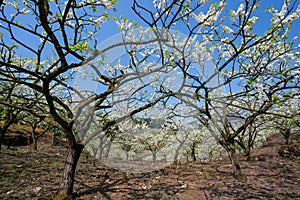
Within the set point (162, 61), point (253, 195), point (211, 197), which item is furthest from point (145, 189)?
point (162, 61)

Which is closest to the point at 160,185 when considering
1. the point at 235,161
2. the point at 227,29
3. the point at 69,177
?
the point at 235,161

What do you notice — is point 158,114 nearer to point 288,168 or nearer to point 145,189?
point 145,189

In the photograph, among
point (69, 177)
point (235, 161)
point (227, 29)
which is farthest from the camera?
point (235, 161)

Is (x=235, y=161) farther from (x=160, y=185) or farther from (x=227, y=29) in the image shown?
(x=227, y=29)

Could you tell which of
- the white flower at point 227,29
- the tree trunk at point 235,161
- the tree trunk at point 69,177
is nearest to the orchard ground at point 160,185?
the tree trunk at point 235,161

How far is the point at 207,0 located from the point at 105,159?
11.2m

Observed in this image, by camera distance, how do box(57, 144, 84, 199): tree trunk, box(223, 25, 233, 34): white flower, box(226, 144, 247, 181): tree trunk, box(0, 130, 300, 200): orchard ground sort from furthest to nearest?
box(226, 144, 247, 181): tree trunk < box(0, 130, 300, 200): orchard ground < box(223, 25, 233, 34): white flower < box(57, 144, 84, 199): tree trunk

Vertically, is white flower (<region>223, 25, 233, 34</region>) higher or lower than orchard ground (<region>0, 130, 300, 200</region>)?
higher

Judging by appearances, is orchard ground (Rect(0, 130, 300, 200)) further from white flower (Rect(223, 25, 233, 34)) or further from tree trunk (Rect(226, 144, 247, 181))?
white flower (Rect(223, 25, 233, 34))

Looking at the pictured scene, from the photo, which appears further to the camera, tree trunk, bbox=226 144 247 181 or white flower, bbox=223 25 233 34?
tree trunk, bbox=226 144 247 181

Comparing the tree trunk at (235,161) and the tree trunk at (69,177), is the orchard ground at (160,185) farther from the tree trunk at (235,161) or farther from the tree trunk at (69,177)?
the tree trunk at (69,177)

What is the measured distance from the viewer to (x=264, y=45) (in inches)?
229

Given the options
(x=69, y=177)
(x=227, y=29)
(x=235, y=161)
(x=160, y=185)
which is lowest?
(x=160, y=185)

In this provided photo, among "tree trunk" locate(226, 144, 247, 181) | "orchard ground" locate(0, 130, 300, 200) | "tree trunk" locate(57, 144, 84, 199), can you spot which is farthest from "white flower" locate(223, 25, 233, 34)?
"tree trunk" locate(57, 144, 84, 199)
